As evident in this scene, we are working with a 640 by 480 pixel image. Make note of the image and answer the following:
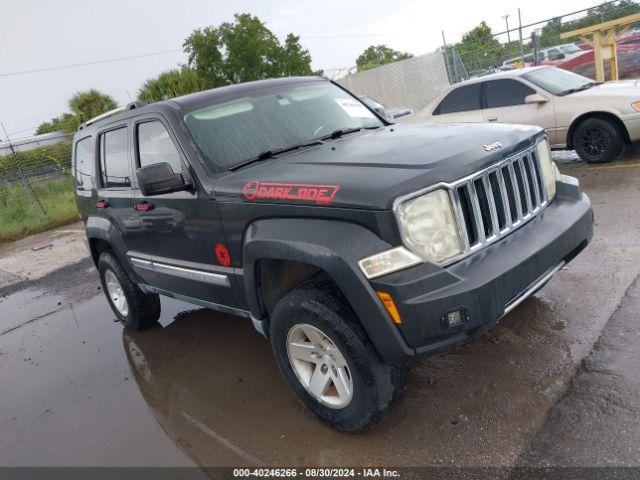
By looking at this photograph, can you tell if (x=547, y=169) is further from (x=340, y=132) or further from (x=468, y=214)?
(x=340, y=132)

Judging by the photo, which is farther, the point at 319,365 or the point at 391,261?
the point at 319,365

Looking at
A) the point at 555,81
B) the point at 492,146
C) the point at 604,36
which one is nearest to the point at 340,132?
the point at 492,146

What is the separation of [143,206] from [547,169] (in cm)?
279

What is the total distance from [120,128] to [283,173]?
1.92 m

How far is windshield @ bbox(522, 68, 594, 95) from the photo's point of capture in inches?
316

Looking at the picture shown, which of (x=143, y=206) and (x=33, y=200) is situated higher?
(x=143, y=206)

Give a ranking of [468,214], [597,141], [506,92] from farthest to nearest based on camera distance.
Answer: [506,92], [597,141], [468,214]

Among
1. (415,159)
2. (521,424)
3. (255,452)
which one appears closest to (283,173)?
(415,159)

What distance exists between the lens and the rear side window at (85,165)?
4945 millimetres

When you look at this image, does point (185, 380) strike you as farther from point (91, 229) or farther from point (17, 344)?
point (17, 344)

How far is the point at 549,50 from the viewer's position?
1567 centimetres

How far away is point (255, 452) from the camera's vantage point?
3072mm

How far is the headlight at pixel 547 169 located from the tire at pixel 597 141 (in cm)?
474

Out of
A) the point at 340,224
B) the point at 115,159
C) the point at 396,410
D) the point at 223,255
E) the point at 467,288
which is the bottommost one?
the point at 396,410
